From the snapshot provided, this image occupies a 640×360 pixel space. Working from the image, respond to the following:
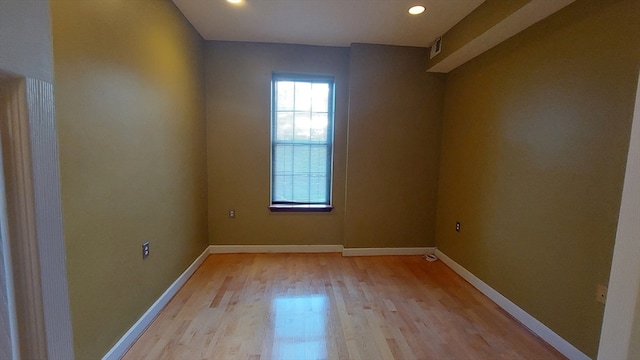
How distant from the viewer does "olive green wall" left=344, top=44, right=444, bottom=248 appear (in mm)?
3295

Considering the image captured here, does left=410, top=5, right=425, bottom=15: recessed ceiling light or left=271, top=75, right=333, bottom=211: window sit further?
left=271, top=75, right=333, bottom=211: window

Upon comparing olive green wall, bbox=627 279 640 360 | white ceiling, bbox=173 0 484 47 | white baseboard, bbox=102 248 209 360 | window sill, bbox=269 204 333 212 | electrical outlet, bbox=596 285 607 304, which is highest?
white ceiling, bbox=173 0 484 47

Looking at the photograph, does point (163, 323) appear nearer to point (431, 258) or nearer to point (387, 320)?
point (387, 320)

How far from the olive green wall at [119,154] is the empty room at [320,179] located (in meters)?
0.02

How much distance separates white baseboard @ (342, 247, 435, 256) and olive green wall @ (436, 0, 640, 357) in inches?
25.6

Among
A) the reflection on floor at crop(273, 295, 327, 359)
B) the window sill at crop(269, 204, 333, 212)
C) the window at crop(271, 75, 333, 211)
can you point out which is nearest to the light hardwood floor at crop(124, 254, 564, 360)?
the reflection on floor at crop(273, 295, 327, 359)

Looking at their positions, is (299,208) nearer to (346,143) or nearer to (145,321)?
(346,143)

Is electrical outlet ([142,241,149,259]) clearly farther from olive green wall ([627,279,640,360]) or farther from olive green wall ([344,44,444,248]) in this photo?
olive green wall ([627,279,640,360])

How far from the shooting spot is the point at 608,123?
165 cm

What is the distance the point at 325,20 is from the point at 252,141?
5.02 ft

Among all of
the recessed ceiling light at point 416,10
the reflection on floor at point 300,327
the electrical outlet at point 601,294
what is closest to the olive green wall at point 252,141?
the recessed ceiling light at point 416,10

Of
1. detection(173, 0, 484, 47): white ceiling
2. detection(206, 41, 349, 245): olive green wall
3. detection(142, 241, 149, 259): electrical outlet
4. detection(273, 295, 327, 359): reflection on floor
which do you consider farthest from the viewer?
detection(206, 41, 349, 245): olive green wall

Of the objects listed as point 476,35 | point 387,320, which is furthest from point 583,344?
point 476,35

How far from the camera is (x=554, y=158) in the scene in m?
1.99
